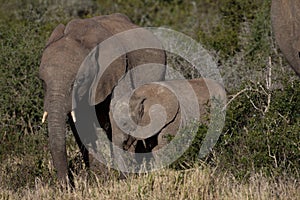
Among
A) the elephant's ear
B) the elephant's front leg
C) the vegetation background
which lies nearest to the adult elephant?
the elephant's ear

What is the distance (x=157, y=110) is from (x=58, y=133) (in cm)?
145

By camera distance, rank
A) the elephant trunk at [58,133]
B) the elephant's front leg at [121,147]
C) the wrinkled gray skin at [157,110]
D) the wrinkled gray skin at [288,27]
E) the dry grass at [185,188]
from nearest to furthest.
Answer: the wrinkled gray skin at [288,27] → the dry grass at [185,188] → the elephant trunk at [58,133] → the elephant's front leg at [121,147] → the wrinkled gray skin at [157,110]

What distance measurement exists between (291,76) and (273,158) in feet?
5.63

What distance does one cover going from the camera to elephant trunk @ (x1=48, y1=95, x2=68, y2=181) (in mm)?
7191

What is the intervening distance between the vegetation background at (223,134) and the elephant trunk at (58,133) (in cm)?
20

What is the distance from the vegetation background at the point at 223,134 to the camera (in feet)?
21.0

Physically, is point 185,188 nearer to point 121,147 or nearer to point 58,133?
point 58,133

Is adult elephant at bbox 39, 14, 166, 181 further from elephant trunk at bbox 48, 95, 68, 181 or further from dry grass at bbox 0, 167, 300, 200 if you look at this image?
dry grass at bbox 0, 167, 300, 200

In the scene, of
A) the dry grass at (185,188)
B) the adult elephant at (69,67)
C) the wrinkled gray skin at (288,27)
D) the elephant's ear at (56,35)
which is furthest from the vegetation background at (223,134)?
the elephant's ear at (56,35)

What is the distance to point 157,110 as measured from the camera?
27.3 ft

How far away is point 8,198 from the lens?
22.2 ft

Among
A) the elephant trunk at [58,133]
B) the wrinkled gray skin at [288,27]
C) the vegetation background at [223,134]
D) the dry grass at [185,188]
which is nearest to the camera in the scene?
the wrinkled gray skin at [288,27]

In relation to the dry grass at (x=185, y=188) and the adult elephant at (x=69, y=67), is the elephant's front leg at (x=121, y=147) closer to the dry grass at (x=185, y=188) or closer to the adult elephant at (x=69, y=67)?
the adult elephant at (x=69, y=67)

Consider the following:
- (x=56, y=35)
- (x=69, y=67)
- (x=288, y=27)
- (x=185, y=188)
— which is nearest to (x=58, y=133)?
(x=69, y=67)
